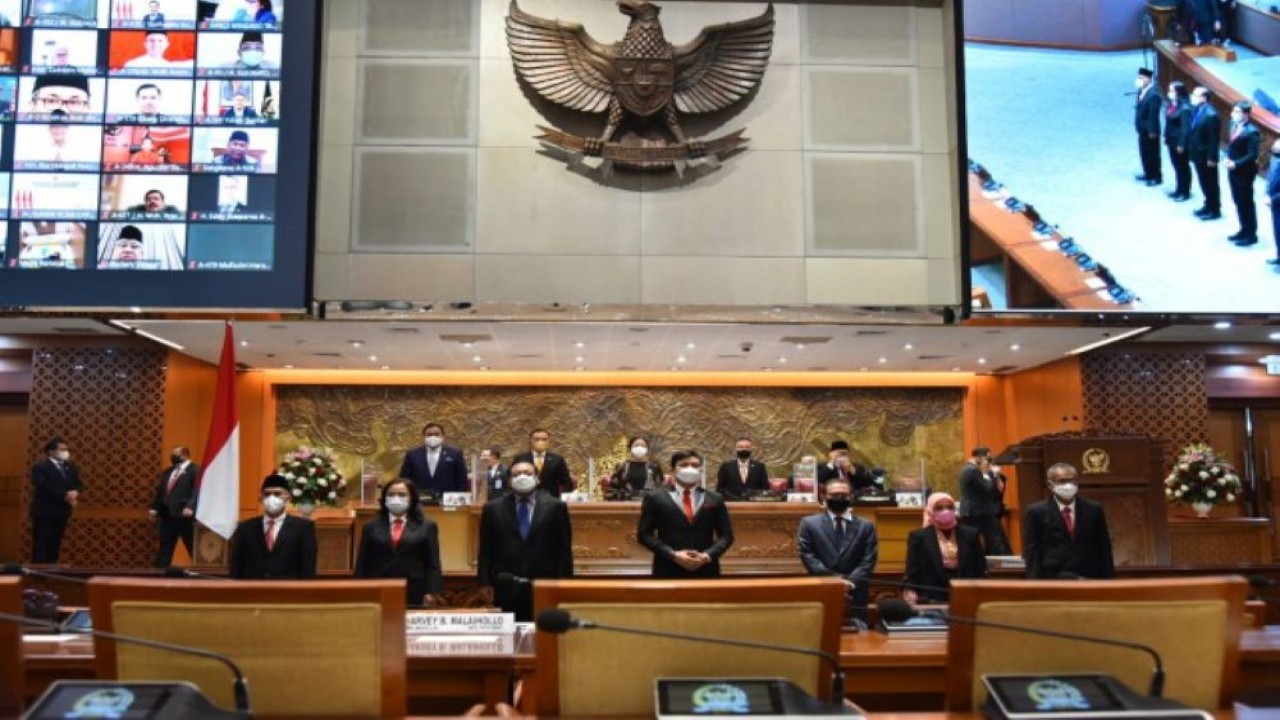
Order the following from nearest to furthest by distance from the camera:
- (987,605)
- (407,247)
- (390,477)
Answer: (987,605) → (407,247) → (390,477)

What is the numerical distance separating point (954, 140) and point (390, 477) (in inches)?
340

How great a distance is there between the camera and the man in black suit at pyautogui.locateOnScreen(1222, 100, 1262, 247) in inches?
407

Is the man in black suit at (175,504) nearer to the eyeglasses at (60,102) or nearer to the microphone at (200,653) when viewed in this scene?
the eyeglasses at (60,102)

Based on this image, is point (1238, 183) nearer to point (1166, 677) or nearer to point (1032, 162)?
point (1032, 162)

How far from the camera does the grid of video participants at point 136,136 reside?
30.4ft

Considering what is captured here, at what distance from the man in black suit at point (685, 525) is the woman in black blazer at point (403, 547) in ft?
4.06

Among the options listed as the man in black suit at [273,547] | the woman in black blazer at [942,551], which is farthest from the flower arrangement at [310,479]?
the woman in black blazer at [942,551]

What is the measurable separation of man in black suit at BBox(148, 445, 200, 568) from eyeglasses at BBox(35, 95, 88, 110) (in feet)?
11.9

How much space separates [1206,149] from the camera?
10.5m

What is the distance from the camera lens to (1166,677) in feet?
6.72

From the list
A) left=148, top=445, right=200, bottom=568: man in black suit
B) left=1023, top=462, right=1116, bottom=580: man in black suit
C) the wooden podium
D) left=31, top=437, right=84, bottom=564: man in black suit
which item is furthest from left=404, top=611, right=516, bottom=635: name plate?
left=31, top=437, right=84, bottom=564: man in black suit

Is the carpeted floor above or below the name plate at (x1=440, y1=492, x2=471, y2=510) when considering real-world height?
above

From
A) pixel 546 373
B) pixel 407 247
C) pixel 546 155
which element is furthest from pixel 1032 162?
pixel 546 373

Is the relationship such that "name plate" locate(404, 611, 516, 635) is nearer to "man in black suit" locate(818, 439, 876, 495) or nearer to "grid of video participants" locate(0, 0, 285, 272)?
"man in black suit" locate(818, 439, 876, 495)
